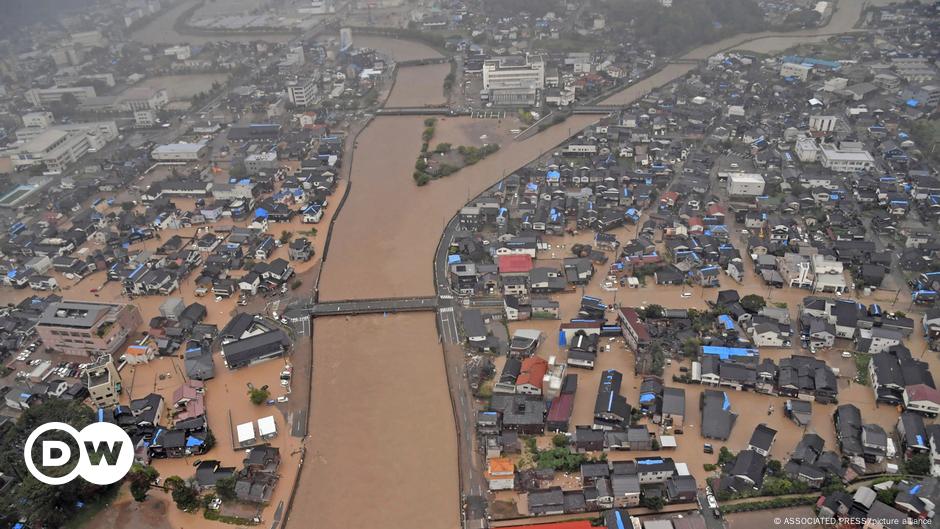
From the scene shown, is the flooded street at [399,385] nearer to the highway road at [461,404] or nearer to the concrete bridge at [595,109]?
the highway road at [461,404]

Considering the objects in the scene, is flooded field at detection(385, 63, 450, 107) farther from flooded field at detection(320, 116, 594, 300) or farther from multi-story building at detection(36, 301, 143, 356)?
multi-story building at detection(36, 301, 143, 356)

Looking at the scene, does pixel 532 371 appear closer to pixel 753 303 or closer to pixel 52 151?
pixel 753 303

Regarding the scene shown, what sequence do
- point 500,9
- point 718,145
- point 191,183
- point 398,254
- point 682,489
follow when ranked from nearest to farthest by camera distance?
point 682,489 < point 398,254 < point 191,183 < point 718,145 < point 500,9

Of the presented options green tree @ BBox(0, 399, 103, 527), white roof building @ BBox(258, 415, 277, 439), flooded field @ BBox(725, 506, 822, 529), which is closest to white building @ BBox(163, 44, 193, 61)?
green tree @ BBox(0, 399, 103, 527)

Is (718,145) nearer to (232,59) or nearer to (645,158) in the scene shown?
(645,158)

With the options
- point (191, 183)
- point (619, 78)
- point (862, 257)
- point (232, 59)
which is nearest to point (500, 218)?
point (862, 257)

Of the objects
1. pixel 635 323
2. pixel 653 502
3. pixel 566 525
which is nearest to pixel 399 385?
pixel 566 525
